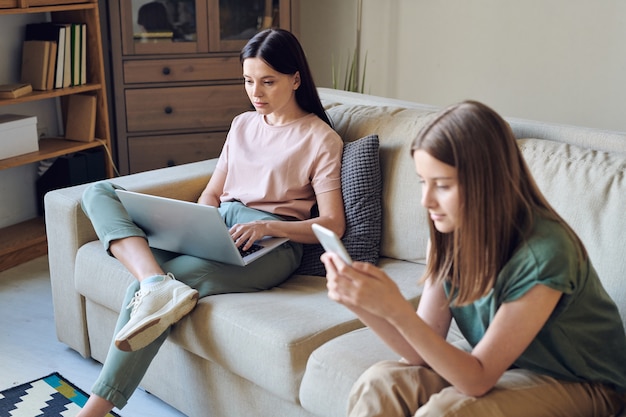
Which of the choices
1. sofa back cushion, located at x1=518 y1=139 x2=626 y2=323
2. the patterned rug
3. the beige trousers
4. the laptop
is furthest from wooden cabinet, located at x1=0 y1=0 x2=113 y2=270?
the beige trousers

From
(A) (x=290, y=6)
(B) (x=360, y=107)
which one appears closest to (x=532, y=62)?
(A) (x=290, y=6)

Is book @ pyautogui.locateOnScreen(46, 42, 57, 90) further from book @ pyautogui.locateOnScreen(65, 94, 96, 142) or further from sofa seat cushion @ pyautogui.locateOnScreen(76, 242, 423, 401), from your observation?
sofa seat cushion @ pyautogui.locateOnScreen(76, 242, 423, 401)

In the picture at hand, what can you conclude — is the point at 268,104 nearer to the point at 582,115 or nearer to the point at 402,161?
the point at 402,161

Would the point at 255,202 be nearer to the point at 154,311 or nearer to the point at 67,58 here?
the point at 154,311

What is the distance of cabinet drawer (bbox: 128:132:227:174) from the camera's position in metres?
3.57

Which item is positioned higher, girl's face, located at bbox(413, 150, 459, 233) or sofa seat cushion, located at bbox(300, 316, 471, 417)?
girl's face, located at bbox(413, 150, 459, 233)

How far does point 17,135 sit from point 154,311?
1.57 meters

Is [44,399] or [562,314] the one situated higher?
[562,314]

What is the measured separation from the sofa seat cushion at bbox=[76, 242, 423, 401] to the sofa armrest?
0.79ft

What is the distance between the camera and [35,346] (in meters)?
2.50

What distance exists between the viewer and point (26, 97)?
3100 millimetres

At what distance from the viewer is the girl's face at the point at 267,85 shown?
7.06 feet

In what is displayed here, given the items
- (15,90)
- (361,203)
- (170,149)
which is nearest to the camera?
(361,203)

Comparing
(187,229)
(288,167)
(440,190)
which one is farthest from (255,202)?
(440,190)
